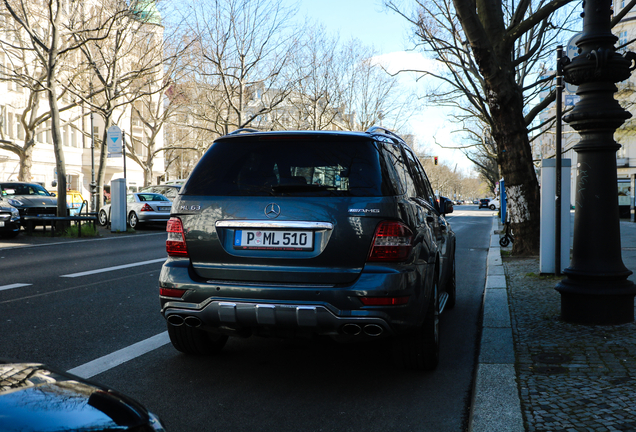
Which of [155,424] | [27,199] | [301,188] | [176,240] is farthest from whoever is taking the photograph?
[27,199]

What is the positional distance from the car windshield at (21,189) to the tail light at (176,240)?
19.5 meters

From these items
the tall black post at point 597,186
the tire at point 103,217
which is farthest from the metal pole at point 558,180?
the tire at point 103,217

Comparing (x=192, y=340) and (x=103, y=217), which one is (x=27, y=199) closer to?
(x=103, y=217)

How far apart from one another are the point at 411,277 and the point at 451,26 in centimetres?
1982

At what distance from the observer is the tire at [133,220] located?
73.5ft

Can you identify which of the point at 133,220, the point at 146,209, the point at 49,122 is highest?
the point at 49,122

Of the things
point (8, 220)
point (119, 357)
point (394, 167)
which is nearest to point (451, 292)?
point (394, 167)

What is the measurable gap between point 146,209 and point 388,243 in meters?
19.5

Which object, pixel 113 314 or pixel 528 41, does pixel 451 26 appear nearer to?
pixel 528 41

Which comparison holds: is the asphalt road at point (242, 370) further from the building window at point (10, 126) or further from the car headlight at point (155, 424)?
the building window at point (10, 126)

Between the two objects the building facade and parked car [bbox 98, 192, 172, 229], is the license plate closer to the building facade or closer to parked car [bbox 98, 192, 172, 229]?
parked car [bbox 98, 192, 172, 229]

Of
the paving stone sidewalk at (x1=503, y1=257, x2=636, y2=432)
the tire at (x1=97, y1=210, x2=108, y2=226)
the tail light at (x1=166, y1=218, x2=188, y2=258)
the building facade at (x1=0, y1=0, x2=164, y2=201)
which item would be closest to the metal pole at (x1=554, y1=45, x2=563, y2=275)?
the paving stone sidewalk at (x1=503, y1=257, x2=636, y2=432)

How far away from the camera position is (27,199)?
2097cm

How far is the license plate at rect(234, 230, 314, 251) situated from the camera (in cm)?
379
